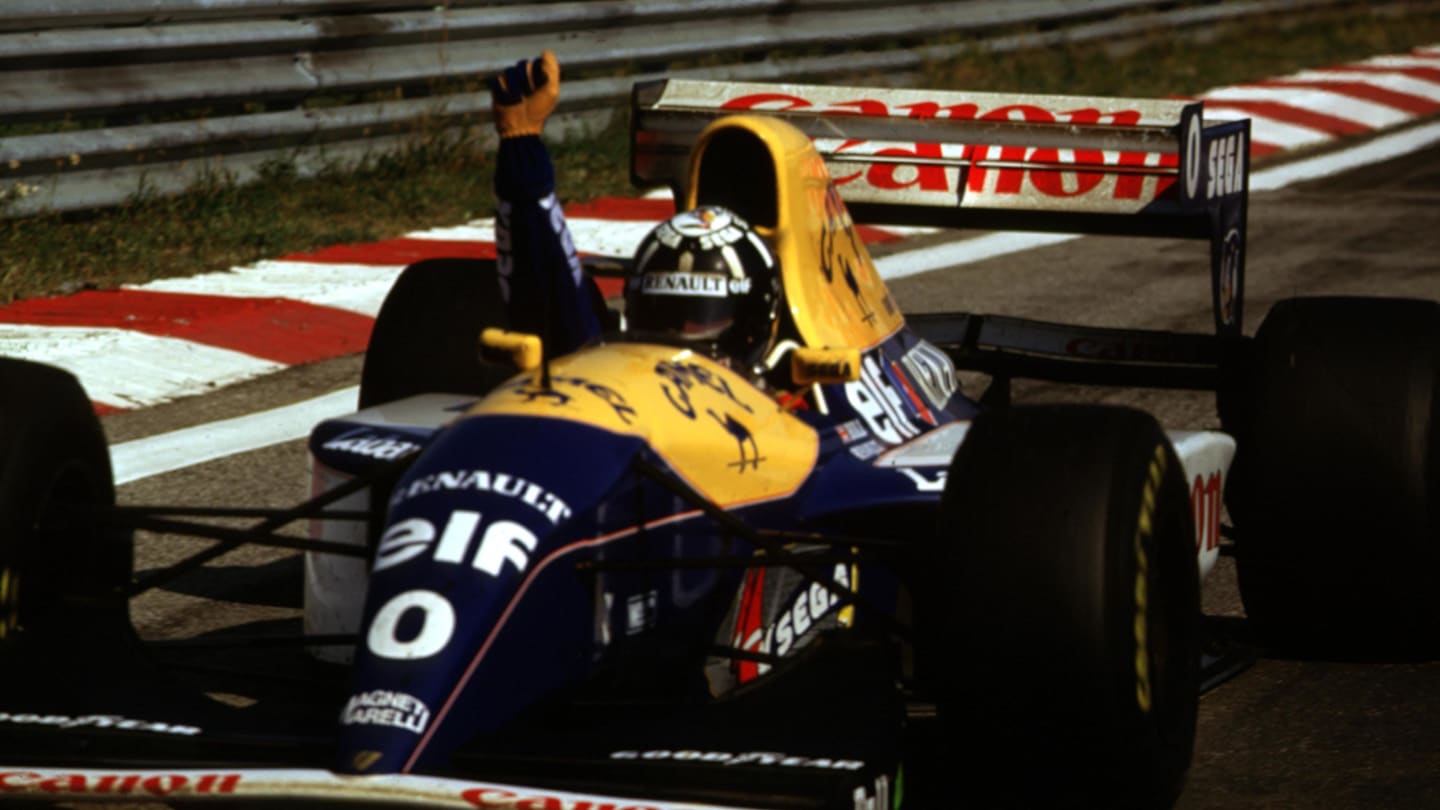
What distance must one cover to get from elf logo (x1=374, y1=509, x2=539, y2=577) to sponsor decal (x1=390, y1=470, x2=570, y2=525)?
0.17 feet

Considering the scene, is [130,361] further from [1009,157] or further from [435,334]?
[1009,157]

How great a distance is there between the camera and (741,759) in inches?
135

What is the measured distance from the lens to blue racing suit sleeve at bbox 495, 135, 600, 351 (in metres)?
4.35

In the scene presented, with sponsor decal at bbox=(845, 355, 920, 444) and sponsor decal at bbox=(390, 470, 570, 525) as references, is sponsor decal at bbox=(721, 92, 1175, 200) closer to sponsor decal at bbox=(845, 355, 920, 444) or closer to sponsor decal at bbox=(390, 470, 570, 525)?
sponsor decal at bbox=(845, 355, 920, 444)

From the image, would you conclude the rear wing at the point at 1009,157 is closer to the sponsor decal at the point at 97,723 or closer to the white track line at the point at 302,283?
the sponsor decal at the point at 97,723

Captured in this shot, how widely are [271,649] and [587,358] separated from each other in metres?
1.22

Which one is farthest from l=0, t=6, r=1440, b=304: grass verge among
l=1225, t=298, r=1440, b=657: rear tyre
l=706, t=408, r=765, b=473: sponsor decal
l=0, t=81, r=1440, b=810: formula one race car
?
l=1225, t=298, r=1440, b=657: rear tyre

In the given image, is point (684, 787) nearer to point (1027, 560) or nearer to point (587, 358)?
point (1027, 560)

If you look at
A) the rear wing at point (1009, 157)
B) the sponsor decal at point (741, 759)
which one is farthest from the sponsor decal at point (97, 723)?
the rear wing at point (1009, 157)

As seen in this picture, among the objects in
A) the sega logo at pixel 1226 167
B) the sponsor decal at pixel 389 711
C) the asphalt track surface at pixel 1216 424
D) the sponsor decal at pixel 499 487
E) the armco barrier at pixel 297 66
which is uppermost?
the armco barrier at pixel 297 66

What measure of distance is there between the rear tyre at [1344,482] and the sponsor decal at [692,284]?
118cm

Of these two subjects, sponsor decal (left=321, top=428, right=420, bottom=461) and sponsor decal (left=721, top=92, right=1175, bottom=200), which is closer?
sponsor decal (left=321, top=428, right=420, bottom=461)

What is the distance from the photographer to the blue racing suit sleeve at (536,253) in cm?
435

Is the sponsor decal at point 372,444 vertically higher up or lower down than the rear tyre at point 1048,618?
higher up
